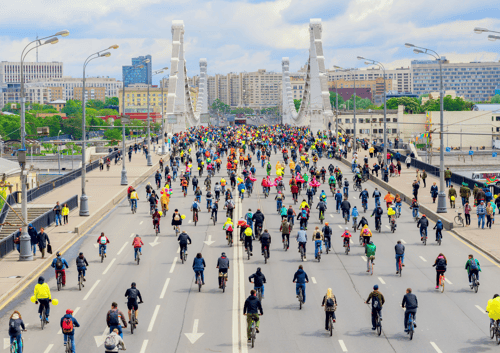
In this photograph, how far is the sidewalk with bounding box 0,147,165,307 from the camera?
85.1 feet

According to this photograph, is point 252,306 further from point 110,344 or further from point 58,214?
point 58,214

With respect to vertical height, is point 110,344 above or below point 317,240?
below

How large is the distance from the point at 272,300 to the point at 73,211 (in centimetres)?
2177

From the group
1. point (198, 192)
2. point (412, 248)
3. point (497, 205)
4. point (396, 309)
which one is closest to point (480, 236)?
point (412, 248)

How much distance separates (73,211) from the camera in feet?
136

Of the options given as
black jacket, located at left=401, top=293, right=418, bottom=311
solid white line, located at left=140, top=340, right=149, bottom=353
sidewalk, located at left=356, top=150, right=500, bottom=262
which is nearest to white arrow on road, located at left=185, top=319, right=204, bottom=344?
solid white line, located at left=140, top=340, right=149, bottom=353

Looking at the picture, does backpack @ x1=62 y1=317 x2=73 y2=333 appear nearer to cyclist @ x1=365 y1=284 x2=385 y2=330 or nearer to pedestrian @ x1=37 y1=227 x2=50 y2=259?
cyclist @ x1=365 y1=284 x2=385 y2=330

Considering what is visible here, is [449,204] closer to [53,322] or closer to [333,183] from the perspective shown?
[333,183]

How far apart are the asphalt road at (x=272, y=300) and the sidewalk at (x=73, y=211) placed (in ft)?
2.39

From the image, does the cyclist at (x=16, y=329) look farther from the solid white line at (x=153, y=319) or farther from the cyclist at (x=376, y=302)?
the cyclist at (x=376, y=302)

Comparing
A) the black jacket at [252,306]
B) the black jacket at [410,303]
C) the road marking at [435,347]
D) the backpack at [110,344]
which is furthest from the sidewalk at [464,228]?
the backpack at [110,344]

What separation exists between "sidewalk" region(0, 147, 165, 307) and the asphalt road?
0.73 meters

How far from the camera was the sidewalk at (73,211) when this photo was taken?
25953mm

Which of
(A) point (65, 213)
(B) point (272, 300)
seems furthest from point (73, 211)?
(B) point (272, 300)
